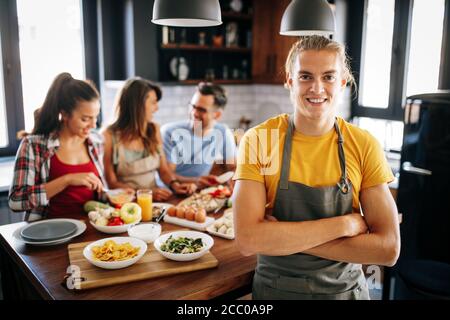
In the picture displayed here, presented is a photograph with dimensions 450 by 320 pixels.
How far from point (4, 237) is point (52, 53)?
90.2 inches

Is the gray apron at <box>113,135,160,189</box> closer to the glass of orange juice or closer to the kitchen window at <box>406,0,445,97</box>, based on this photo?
the glass of orange juice

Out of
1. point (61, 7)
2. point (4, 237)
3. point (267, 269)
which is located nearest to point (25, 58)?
point (61, 7)

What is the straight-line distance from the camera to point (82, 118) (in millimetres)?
2541

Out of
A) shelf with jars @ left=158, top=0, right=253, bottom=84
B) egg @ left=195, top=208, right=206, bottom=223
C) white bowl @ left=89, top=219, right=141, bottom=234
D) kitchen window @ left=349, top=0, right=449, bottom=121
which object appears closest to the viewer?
white bowl @ left=89, top=219, right=141, bottom=234

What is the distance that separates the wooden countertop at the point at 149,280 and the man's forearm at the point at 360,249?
0.34 m

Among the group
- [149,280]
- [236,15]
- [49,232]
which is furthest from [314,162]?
[236,15]

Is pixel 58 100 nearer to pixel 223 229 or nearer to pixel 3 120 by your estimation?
pixel 223 229

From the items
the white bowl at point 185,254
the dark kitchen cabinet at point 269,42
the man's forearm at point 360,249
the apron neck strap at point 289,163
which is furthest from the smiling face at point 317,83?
the dark kitchen cabinet at point 269,42

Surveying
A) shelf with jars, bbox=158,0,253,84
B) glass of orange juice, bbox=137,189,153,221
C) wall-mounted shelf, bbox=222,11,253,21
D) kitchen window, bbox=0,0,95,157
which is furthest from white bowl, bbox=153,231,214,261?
wall-mounted shelf, bbox=222,11,253,21

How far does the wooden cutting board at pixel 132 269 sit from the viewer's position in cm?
160

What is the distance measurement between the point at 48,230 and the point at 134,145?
3.54 feet

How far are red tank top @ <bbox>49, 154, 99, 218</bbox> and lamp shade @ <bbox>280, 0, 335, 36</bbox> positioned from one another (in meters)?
1.43

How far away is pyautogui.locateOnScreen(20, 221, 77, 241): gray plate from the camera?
1.97 m
